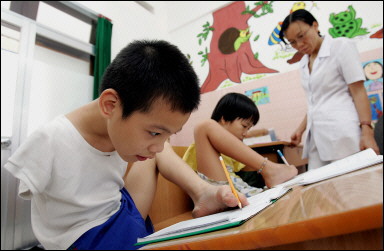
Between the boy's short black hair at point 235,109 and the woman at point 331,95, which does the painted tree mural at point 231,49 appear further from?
the boy's short black hair at point 235,109

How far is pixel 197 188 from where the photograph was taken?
0.67 meters

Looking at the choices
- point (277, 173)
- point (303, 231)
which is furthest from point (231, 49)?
point (303, 231)

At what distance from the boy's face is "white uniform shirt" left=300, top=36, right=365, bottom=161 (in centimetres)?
92

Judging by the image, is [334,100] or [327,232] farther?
[334,100]

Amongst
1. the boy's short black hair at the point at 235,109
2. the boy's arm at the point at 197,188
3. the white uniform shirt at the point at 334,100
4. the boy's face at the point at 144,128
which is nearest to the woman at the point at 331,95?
Answer: the white uniform shirt at the point at 334,100

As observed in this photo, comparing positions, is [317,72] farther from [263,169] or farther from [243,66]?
[243,66]

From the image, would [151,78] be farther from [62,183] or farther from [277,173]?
[277,173]

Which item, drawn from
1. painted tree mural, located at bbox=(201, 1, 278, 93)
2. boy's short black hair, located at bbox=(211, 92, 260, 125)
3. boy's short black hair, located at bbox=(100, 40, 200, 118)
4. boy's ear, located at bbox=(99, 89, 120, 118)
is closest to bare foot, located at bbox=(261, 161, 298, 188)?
boy's short black hair, located at bbox=(211, 92, 260, 125)

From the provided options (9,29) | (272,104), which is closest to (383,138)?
(272,104)

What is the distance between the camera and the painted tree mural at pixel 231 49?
8.18 feet

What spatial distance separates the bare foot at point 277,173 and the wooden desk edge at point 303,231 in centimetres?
74

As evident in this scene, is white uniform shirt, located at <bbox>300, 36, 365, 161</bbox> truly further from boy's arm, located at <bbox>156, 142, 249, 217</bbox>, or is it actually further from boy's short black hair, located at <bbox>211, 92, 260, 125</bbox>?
boy's arm, located at <bbox>156, 142, 249, 217</bbox>

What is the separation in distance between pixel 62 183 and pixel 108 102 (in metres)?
0.20

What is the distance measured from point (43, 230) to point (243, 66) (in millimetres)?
2322
